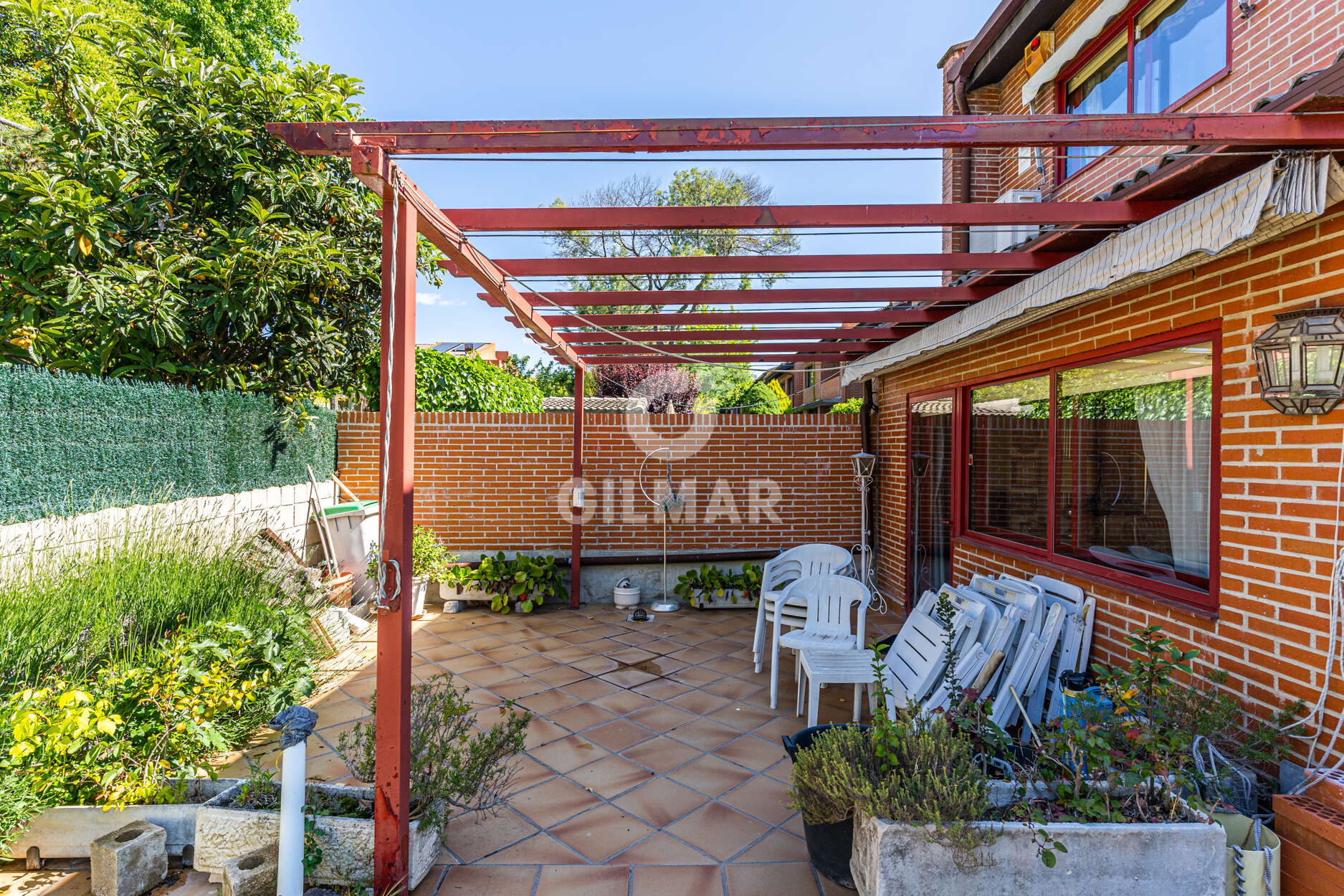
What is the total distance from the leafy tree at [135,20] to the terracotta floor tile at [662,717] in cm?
577

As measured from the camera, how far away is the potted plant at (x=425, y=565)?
5.91 meters

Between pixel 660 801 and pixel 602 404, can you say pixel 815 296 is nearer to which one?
pixel 660 801

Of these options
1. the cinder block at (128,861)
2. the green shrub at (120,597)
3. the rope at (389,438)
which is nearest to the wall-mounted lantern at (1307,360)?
the rope at (389,438)

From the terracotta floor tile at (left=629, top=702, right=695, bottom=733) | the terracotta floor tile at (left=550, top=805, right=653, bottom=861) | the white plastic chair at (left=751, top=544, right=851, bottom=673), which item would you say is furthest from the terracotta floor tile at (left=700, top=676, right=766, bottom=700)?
the terracotta floor tile at (left=550, top=805, right=653, bottom=861)

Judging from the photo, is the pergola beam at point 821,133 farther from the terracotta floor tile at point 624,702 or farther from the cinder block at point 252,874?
the terracotta floor tile at point 624,702

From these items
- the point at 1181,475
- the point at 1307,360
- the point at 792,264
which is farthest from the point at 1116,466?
the point at 792,264

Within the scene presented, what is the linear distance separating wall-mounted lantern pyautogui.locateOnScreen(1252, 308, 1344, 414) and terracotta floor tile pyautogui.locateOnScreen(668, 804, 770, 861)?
253cm

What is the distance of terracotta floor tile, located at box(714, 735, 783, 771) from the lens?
3.22 metres

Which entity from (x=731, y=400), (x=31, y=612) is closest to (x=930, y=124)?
(x=31, y=612)

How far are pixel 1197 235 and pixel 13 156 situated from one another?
715 cm

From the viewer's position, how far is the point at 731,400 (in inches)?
713

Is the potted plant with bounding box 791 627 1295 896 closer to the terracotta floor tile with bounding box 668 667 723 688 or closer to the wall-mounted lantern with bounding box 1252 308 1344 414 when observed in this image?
the wall-mounted lantern with bounding box 1252 308 1344 414

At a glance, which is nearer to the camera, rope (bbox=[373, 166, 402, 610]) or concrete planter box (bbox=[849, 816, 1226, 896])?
concrete planter box (bbox=[849, 816, 1226, 896])

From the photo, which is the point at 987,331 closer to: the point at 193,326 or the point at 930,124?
the point at 930,124
